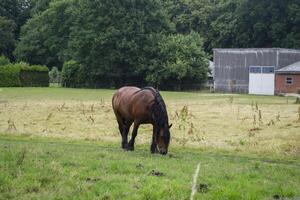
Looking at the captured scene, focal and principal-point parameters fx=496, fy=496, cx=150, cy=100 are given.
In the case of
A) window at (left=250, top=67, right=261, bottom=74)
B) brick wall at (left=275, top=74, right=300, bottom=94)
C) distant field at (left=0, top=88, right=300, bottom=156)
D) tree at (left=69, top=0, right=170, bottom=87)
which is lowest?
distant field at (left=0, top=88, right=300, bottom=156)

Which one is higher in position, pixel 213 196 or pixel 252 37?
pixel 252 37

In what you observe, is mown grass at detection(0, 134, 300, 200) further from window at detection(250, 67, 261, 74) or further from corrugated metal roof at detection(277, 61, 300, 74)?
window at detection(250, 67, 261, 74)

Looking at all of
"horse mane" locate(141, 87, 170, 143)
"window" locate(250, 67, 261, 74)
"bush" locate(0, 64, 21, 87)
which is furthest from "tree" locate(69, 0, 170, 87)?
"horse mane" locate(141, 87, 170, 143)

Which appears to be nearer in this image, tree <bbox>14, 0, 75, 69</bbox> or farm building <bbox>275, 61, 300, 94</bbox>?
farm building <bbox>275, 61, 300, 94</bbox>

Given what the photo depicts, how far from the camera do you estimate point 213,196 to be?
26.1 ft

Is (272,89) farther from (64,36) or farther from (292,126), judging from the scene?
(292,126)

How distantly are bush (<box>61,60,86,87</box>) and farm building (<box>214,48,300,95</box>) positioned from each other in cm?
1891

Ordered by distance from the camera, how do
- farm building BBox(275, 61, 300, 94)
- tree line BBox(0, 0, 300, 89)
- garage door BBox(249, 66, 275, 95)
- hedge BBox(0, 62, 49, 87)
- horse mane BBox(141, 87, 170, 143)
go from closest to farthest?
1. horse mane BBox(141, 87, 170, 143)
2. farm building BBox(275, 61, 300, 94)
3. garage door BBox(249, 66, 275, 95)
4. hedge BBox(0, 62, 49, 87)
5. tree line BBox(0, 0, 300, 89)

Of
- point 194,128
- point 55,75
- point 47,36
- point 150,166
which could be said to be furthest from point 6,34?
point 150,166

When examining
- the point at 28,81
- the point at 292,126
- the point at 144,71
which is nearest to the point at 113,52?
the point at 144,71

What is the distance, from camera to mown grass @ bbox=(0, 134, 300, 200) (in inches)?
312

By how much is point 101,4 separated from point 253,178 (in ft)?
199

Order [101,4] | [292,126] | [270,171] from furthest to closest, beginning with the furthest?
[101,4], [292,126], [270,171]

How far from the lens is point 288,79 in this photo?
61.9 m
